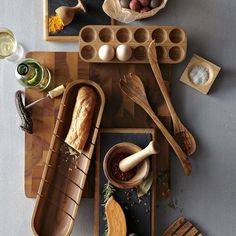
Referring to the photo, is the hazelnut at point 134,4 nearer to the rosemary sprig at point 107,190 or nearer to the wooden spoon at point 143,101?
the wooden spoon at point 143,101

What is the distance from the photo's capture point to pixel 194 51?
1151 millimetres

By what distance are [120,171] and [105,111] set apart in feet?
0.55

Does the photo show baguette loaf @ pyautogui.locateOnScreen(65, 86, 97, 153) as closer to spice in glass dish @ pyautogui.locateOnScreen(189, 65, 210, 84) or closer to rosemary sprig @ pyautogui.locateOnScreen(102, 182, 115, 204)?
rosemary sprig @ pyautogui.locateOnScreen(102, 182, 115, 204)

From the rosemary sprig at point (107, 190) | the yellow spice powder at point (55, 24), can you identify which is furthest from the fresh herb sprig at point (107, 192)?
the yellow spice powder at point (55, 24)

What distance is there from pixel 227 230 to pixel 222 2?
0.60 m

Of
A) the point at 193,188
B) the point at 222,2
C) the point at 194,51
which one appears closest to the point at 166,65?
the point at 194,51

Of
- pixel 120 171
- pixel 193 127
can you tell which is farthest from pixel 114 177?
pixel 193 127

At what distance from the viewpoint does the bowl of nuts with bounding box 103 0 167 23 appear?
111 cm

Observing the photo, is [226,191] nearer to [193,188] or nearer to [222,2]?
[193,188]

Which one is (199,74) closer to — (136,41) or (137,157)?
(136,41)

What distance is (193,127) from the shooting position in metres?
1.15

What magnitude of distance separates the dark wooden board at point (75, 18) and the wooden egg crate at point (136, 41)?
4 cm

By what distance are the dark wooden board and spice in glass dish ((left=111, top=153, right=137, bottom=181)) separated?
0.33 m

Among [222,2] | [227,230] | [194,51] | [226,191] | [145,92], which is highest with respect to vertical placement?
[222,2]
